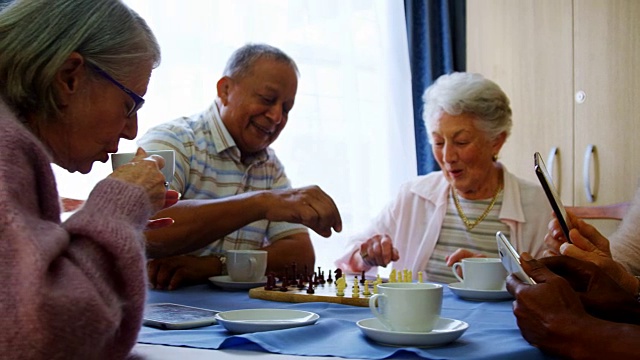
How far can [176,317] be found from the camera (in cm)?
126

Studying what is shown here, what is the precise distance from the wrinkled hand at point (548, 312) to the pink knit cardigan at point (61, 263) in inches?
22.9

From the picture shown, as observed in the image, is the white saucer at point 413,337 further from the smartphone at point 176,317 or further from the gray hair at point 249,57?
the gray hair at point 249,57

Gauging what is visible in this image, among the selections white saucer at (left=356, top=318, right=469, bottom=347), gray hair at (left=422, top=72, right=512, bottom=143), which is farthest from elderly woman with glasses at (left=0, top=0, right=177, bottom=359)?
gray hair at (left=422, top=72, right=512, bottom=143)

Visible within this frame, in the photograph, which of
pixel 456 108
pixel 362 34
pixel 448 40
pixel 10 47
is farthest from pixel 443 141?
pixel 10 47

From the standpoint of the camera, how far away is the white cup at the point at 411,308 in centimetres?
111

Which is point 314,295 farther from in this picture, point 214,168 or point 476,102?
point 476,102

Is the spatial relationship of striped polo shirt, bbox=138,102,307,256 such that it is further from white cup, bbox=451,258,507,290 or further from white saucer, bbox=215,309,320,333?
white saucer, bbox=215,309,320,333

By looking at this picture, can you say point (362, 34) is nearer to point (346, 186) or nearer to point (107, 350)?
point (346, 186)

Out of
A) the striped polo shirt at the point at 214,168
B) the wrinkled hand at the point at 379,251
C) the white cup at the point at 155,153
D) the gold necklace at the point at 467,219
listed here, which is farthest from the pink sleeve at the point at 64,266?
the gold necklace at the point at 467,219

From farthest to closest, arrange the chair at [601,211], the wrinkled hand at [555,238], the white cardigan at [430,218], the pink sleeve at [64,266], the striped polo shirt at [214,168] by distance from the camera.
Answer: the chair at [601,211]
the white cardigan at [430,218]
the striped polo shirt at [214,168]
the wrinkled hand at [555,238]
the pink sleeve at [64,266]

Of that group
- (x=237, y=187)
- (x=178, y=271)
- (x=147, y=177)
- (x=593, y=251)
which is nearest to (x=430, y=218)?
(x=237, y=187)

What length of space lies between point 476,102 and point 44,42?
1811 mm

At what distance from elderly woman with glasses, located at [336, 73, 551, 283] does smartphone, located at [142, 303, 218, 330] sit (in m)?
1.13

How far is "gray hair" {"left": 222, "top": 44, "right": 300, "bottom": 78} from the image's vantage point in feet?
7.60
